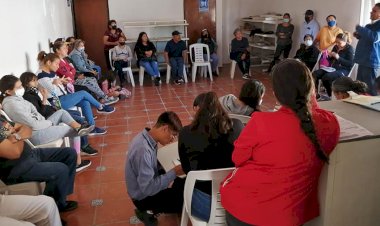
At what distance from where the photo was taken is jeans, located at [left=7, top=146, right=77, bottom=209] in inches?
88.7

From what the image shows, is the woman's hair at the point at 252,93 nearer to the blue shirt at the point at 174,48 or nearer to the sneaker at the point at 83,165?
the sneaker at the point at 83,165

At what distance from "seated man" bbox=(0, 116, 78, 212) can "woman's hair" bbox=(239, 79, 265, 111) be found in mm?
1356

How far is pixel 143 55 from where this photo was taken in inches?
274

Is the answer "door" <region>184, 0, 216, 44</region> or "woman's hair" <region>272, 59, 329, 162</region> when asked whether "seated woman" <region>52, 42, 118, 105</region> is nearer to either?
"door" <region>184, 0, 216, 44</region>

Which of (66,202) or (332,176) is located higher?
(332,176)

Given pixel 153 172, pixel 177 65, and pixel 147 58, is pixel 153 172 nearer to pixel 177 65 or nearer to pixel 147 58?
pixel 147 58

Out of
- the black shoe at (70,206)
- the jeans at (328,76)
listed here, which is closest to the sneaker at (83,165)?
the black shoe at (70,206)

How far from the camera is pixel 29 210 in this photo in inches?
76.2

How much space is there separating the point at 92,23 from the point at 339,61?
5157 millimetres

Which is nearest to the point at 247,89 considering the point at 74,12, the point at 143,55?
the point at 143,55

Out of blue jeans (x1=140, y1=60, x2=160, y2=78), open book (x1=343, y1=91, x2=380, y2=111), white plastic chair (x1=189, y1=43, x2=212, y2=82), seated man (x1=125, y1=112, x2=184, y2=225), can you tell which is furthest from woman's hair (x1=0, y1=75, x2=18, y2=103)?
white plastic chair (x1=189, y1=43, x2=212, y2=82)

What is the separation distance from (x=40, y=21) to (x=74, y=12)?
3303 millimetres

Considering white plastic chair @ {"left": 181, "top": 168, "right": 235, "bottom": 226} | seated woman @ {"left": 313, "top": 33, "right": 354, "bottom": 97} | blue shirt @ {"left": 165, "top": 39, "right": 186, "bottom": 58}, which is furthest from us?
blue shirt @ {"left": 165, "top": 39, "right": 186, "bottom": 58}

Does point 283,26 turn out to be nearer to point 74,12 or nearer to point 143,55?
point 143,55
